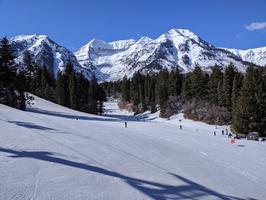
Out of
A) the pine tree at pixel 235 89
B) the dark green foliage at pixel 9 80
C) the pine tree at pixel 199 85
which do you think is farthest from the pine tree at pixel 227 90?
the dark green foliage at pixel 9 80

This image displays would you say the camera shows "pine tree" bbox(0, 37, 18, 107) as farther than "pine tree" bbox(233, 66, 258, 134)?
No

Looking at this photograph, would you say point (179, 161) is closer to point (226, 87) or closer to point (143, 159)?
point (143, 159)

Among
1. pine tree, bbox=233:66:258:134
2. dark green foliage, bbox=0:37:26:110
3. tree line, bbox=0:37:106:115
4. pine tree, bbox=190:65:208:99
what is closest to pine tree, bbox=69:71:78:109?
tree line, bbox=0:37:106:115

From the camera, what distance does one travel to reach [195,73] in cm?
9431

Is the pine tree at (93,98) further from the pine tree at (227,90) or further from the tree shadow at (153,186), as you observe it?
the tree shadow at (153,186)

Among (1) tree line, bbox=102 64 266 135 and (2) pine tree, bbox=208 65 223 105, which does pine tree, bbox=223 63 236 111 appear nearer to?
(1) tree line, bbox=102 64 266 135

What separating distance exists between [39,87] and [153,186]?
91.1 m

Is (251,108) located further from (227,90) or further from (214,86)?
(214,86)

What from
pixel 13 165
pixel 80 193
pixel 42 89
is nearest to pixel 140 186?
pixel 80 193

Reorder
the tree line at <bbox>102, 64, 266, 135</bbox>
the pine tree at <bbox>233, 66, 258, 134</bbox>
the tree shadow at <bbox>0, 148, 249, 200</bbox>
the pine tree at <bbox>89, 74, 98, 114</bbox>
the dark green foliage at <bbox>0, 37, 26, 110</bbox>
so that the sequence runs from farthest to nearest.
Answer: the pine tree at <bbox>89, 74, 98, 114</bbox> → the tree line at <bbox>102, 64, 266, 135</bbox> → the pine tree at <bbox>233, 66, 258, 134</bbox> → the dark green foliage at <bbox>0, 37, 26, 110</bbox> → the tree shadow at <bbox>0, 148, 249, 200</bbox>

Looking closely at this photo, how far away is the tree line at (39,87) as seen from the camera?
165 feet

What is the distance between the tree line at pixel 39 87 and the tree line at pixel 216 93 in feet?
67.2

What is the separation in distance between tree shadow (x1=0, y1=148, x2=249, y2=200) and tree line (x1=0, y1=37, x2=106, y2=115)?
36.9 m

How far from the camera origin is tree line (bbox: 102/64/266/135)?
62.8m
